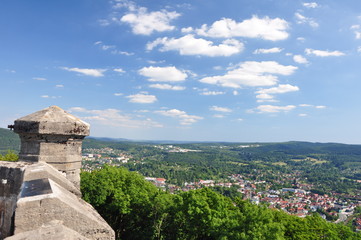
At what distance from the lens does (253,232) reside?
13945 millimetres

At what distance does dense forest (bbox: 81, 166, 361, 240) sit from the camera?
15.5 metres

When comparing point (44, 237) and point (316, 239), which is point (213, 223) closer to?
point (316, 239)

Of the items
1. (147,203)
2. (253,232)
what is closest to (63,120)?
(253,232)

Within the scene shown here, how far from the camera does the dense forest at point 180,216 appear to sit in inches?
609

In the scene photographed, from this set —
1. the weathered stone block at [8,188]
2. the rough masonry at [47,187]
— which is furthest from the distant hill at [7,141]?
the weathered stone block at [8,188]

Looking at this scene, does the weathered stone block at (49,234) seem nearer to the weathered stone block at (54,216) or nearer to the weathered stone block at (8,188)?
the weathered stone block at (54,216)

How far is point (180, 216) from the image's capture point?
19031mm

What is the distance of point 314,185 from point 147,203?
5985 inches

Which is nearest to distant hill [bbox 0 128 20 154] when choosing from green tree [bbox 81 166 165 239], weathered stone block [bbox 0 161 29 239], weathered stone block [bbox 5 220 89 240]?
green tree [bbox 81 166 165 239]

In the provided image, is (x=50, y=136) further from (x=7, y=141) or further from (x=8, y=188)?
(x=7, y=141)

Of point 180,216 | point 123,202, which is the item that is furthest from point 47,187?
point 123,202

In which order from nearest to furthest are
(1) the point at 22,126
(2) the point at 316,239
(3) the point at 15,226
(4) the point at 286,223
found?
(3) the point at 15,226, (1) the point at 22,126, (2) the point at 316,239, (4) the point at 286,223

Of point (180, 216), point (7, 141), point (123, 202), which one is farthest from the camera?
point (7, 141)

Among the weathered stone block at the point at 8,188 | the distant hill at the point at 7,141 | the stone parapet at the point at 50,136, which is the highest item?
the stone parapet at the point at 50,136
